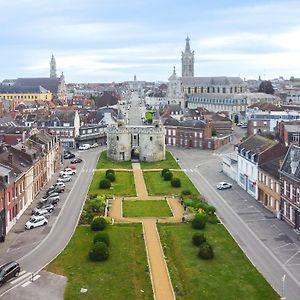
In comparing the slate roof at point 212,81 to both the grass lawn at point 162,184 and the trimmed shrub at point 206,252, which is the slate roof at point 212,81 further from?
the trimmed shrub at point 206,252

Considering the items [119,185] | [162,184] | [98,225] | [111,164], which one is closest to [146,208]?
[98,225]

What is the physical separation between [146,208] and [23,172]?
13920 millimetres

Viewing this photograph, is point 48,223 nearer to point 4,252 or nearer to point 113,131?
point 4,252

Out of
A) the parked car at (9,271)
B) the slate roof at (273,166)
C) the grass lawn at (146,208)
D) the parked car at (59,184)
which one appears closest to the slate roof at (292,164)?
the slate roof at (273,166)

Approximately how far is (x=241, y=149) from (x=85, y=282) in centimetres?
3868

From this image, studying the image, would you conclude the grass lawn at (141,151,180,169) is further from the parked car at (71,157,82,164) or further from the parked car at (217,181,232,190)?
the parked car at (217,181,232,190)

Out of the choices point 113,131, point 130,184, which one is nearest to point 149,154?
point 113,131

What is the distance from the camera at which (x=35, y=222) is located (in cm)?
4947

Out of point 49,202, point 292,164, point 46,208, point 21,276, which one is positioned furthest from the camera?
point 49,202

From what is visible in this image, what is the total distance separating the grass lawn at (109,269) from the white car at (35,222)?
401 centimetres

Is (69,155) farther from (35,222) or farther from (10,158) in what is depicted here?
(35,222)

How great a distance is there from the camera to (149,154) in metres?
91.4

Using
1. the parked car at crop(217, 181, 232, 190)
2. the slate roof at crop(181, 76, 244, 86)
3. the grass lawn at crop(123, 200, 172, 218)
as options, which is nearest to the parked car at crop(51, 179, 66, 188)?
the grass lawn at crop(123, 200, 172, 218)

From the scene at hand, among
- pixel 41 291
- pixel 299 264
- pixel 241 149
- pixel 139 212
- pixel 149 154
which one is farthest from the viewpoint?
pixel 149 154
